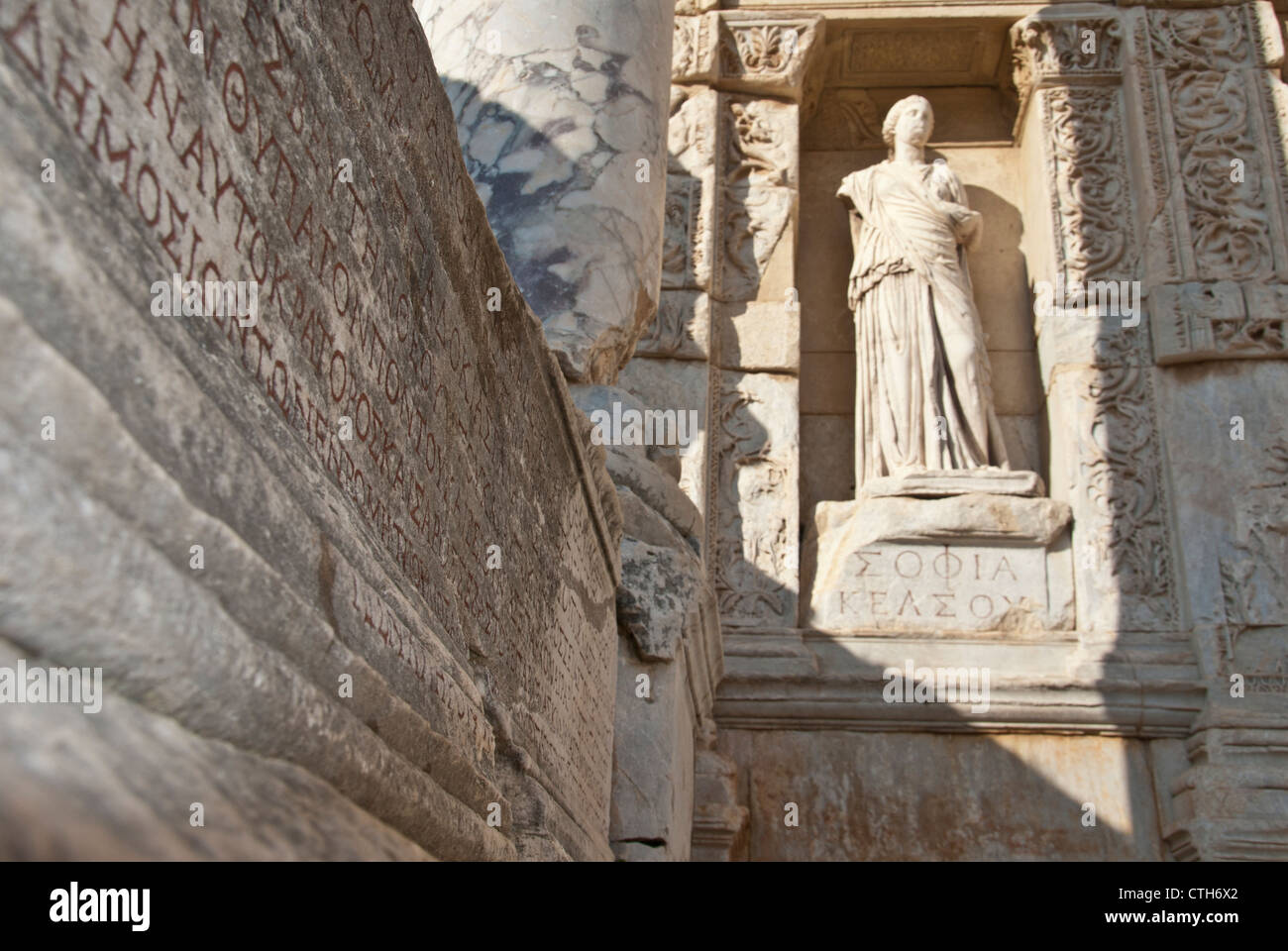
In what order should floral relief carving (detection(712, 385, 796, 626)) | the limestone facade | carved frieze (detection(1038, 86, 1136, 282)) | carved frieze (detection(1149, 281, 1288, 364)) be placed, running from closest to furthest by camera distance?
the limestone facade < floral relief carving (detection(712, 385, 796, 626)) < carved frieze (detection(1149, 281, 1288, 364)) < carved frieze (detection(1038, 86, 1136, 282))

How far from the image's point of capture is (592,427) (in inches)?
115

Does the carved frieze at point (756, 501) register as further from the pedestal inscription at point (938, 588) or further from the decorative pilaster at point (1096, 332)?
the decorative pilaster at point (1096, 332)

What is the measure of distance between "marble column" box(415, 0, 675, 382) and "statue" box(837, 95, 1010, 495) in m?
2.65

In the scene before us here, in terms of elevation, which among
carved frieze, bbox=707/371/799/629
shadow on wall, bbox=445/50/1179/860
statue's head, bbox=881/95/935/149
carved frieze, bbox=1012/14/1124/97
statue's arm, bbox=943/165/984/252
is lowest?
shadow on wall, bbox=445/50/1179/860

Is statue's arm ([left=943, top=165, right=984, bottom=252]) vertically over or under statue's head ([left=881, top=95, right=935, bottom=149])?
under

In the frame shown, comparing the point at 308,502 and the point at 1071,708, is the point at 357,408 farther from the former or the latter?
the point at 1071,708

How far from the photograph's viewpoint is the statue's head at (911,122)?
6777 mm

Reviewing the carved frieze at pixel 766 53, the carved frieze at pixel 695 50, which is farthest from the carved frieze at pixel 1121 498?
the carved frieze at pixel 695 50

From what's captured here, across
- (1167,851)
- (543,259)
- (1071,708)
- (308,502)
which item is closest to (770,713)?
(1071,708)

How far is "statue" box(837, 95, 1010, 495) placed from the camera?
604cm

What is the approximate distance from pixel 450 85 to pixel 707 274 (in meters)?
2.90

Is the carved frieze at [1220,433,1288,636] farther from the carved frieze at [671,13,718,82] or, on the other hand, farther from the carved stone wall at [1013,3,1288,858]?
the carved frieze at [671,13,718,82]

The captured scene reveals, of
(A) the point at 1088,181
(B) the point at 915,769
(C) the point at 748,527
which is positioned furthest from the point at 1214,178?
(B) the point at 915,769

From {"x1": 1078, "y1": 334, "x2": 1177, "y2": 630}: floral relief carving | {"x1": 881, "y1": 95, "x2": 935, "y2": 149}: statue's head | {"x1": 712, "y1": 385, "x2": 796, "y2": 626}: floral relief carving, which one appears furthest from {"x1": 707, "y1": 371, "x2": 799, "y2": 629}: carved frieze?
{"x1": 881, "y1": 95, "x2": 935, "y2": 149}: statue's head
